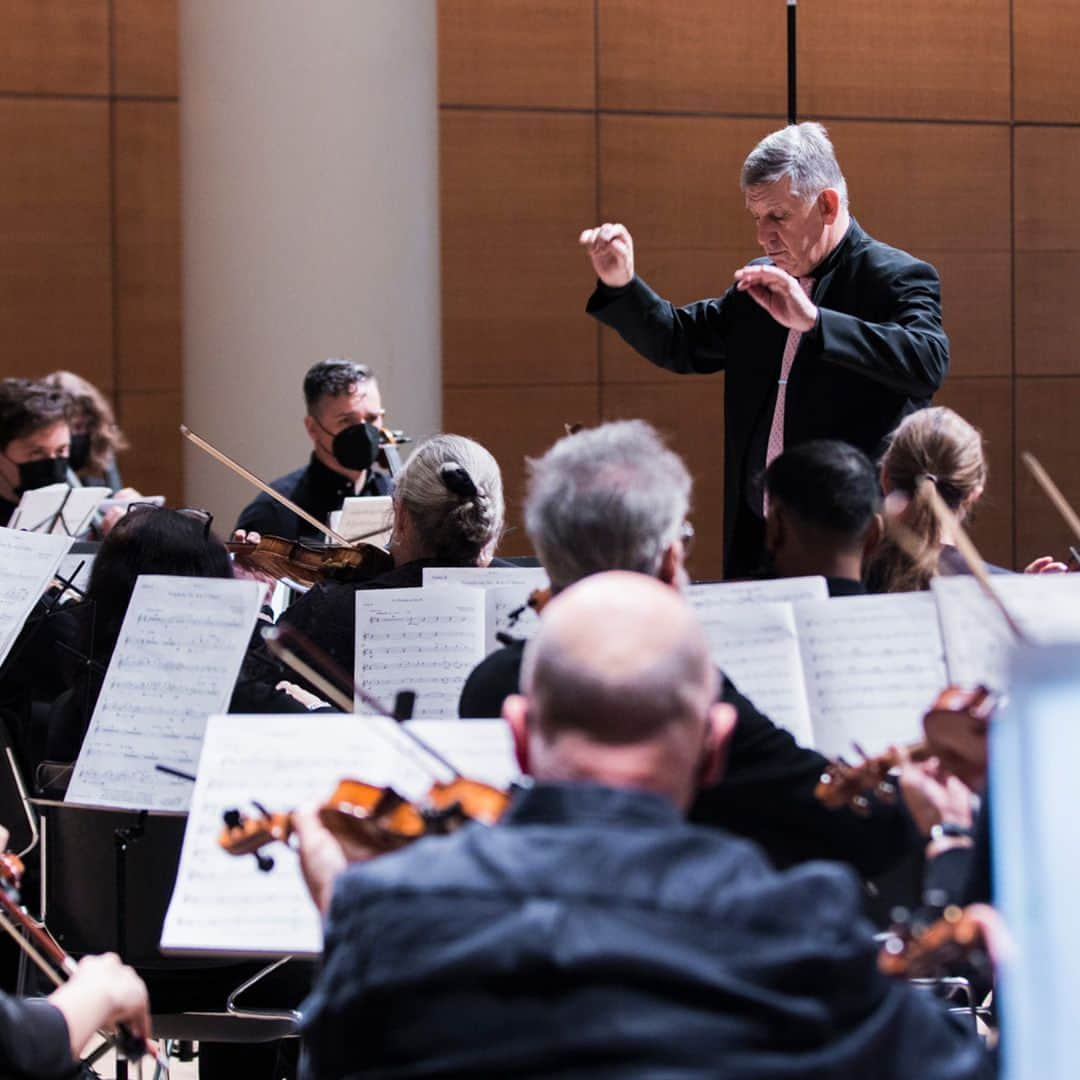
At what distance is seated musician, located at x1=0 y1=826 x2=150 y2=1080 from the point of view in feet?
5.85

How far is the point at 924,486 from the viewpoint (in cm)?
281

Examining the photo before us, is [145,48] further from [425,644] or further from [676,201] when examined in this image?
[425,644]

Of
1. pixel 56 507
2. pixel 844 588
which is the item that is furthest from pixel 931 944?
pixel 56 507

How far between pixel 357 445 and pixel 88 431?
4.03ft

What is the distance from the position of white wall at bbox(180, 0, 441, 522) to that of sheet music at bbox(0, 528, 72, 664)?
234 centimetres

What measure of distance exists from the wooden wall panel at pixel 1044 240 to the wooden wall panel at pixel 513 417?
1.76 metres

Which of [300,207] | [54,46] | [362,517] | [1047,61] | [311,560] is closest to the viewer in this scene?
[311,560]

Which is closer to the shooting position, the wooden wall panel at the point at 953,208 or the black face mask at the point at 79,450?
the black face mask at the point at 79,450

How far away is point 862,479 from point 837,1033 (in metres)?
1.35

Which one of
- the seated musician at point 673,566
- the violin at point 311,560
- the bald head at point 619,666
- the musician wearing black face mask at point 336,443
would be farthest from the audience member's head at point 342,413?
the bald head at point 619,666

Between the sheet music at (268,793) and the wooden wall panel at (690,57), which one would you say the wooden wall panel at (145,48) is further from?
the sheet music at (268,793)

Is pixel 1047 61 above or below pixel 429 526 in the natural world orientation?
above

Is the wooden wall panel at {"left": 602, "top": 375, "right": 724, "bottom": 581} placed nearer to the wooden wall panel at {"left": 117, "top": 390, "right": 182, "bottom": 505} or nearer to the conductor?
the wooden wall panel at {"left": 117, "top": 390, "right": 182, "bottom": 505}

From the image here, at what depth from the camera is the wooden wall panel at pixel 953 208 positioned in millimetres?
6930
